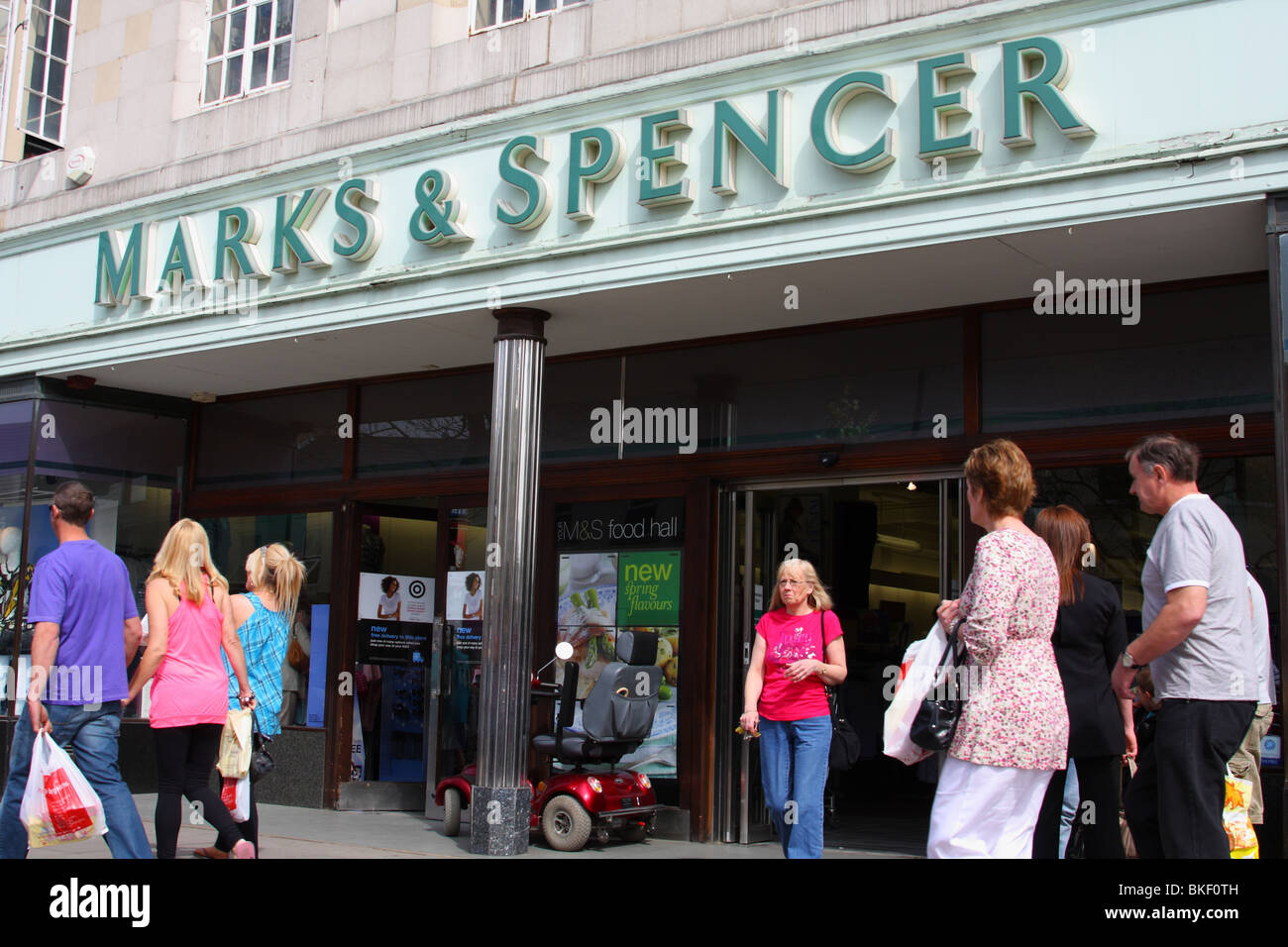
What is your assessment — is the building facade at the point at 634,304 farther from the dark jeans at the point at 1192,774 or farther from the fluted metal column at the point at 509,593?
the dark jeans at the point at 1192,774

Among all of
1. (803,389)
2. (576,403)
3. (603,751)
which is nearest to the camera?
(603,751)

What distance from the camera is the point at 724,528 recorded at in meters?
9.12

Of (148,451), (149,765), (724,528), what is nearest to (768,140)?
(724,528)

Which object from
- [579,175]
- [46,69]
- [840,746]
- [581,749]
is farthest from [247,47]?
[840,746]

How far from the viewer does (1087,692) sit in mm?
4863

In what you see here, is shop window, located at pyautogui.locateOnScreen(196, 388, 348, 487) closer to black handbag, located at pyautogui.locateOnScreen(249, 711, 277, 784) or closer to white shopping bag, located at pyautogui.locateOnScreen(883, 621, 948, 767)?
black handbag, located at pyautogui.locateOnScreen(249, 711, 277, 784)

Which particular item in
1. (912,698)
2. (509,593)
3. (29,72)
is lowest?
(912,698)

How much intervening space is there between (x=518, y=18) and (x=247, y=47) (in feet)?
9.27

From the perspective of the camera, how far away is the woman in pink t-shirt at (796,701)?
6.39m

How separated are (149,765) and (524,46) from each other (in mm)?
6846

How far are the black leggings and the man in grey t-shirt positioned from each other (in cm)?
420

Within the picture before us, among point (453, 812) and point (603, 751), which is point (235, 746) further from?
point (453, 812)

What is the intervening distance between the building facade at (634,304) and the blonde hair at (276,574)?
2.18 m

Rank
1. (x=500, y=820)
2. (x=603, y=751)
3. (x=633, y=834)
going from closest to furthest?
(x=500, y=820) → (x=603, y=751) → (x=633, y=834)
